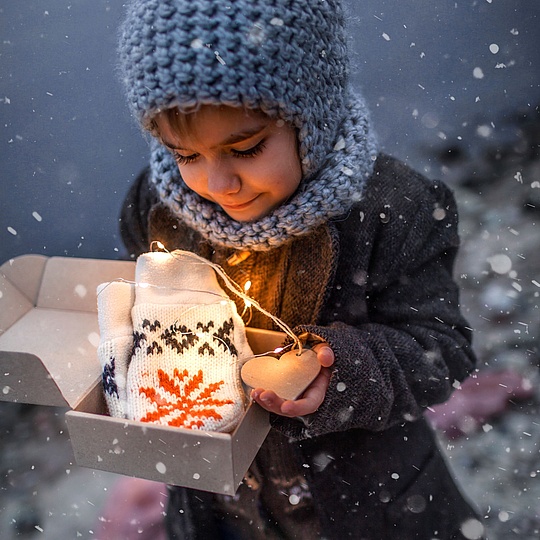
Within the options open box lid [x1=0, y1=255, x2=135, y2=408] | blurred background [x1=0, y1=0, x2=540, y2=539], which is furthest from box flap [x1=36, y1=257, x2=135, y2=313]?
blurred background [x1=0, y1=0, x2=540, y2=539]

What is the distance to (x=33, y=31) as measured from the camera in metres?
0.81

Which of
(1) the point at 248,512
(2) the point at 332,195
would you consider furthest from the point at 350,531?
(2) the point at 332,195

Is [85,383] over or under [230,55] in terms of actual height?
under

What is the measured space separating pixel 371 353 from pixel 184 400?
0.19 meters

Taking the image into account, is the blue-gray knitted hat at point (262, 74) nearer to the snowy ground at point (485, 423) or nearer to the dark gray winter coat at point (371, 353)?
the dark gray winter coat at point (371, 353)

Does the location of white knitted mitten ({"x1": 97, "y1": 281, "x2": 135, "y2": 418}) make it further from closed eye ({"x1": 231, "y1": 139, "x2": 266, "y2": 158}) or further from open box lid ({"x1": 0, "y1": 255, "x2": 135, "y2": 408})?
closed eye ({"x1": 231, "y1": 139, "x2": 266, "y2": 158})

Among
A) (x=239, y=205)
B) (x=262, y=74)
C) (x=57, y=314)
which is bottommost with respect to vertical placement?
(x=57, y=314)

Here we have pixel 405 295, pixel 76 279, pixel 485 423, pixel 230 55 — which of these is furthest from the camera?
pixel 485 423

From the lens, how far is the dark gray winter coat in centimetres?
66

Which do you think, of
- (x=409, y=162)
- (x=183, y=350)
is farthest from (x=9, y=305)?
(x=409, y=162)

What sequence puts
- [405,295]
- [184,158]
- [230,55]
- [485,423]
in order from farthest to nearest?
[485,423]
[405,295]
[184,158]
[230,55]

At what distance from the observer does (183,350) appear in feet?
2.09

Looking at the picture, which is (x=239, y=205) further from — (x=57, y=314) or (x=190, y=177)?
(x=57, y=314)

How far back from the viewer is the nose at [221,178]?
1.90ft
